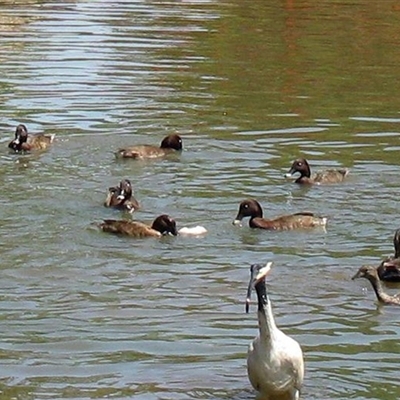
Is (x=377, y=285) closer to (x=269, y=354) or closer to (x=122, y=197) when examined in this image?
(x=269, y=354)

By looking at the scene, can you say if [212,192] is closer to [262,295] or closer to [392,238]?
[392,238]

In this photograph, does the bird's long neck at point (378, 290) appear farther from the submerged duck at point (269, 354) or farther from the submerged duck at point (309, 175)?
the submerged duck at point (309, 175)

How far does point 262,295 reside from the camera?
376 inches

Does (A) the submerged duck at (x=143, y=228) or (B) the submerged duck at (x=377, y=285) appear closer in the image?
(B) the submerged duck at (x=377, y=285)

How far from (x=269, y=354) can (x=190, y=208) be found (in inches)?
239

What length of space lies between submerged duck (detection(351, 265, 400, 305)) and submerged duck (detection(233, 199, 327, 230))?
80.9 inches

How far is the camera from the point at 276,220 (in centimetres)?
1480

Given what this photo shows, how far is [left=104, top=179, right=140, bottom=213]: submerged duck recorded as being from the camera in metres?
15.2

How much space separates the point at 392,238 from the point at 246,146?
4.40m

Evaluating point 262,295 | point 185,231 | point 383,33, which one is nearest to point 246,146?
point 185,231

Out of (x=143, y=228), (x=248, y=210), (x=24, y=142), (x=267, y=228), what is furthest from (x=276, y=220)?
(x=24, y=142)

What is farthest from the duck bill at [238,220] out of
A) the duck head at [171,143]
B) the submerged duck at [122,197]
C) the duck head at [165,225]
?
the duck head at [171,143]

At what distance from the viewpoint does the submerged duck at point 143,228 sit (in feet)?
47.0

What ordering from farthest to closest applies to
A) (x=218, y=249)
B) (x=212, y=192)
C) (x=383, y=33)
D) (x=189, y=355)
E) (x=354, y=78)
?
1. (x=383, y=33)
2. (x=354, y=78)
3. (x=212, y=192)
4. (x=218, y=249)
5. (x=189, y=355)
